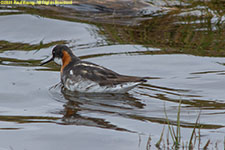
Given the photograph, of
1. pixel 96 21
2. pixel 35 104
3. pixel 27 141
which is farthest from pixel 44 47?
pixel 27 141

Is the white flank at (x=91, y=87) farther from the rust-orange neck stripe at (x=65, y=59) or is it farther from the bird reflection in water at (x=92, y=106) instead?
the rust-orange neck stripe at (x=65, y=59)

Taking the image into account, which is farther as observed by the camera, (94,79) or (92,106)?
(94,79)

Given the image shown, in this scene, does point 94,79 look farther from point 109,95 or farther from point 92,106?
point 92,106

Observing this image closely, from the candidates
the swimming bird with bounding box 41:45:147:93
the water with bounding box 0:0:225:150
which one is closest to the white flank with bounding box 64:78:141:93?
the swimming bird with bounding box 41:45:147:93

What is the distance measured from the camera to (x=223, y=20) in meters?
12.9

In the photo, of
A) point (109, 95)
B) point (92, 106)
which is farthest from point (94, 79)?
point (92, 106)

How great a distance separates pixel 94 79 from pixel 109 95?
391 mm

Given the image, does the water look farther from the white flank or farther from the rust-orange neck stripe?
the rust-orange neck stripe

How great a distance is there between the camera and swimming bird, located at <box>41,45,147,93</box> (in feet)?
27.0

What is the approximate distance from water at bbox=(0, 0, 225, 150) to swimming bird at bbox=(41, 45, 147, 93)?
6.9 inches

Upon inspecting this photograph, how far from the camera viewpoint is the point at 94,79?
8.49 m

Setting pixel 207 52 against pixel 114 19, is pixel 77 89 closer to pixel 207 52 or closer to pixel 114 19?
pixel 207 52

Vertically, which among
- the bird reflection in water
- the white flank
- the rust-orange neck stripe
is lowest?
the bird reflection in water

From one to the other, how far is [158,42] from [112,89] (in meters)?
3.53
